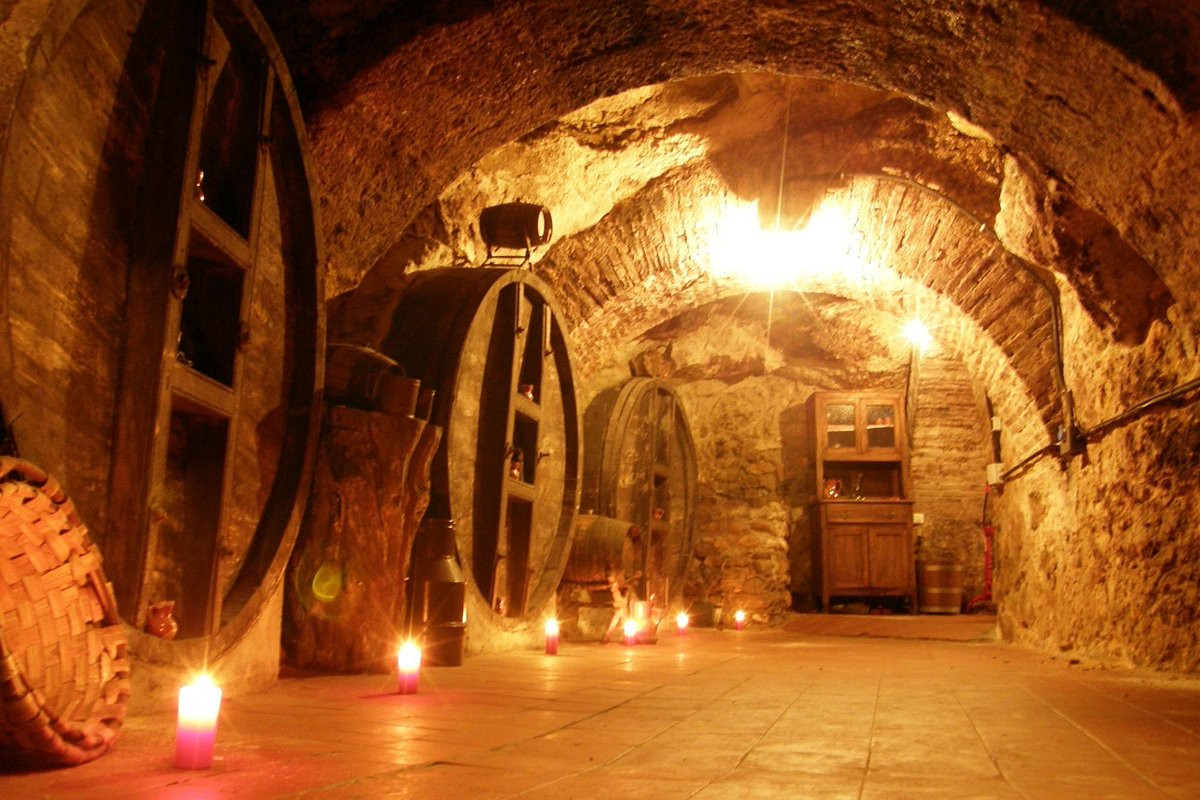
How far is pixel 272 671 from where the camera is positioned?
3.02m

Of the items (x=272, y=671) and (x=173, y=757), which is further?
(x=272, y=671)

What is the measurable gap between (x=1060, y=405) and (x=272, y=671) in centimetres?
438

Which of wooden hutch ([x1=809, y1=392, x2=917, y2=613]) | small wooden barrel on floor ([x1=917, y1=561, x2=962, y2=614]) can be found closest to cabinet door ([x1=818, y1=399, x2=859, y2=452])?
wooden hutch ([x1=809, y1=392, x2=917, y2=613])

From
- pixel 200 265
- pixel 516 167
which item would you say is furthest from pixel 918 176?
pixel 200 265

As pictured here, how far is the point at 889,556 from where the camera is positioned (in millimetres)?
9555

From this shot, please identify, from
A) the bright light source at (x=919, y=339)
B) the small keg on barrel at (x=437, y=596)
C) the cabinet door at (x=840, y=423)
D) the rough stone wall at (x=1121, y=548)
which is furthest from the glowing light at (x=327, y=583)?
the cabinet door at (x=840, y=423)

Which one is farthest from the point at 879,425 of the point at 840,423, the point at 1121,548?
the point at 1121,548

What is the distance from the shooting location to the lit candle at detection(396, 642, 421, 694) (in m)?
2.84

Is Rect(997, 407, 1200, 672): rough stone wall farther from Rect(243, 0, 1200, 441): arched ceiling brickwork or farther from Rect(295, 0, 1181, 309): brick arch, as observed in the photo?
Rect(295, 0, 1181, 309): brick arch

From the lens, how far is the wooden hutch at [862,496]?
31.2ft

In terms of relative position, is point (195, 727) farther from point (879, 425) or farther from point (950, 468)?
point (950, 468)

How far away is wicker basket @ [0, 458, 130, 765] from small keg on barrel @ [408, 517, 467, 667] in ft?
6.71

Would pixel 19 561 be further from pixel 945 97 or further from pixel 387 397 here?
pixel 945 97

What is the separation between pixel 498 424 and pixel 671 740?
252 cm
